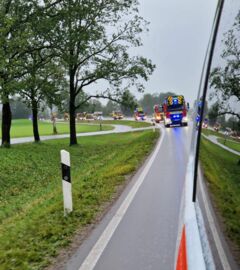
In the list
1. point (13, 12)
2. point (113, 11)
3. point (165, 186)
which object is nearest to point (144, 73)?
point (113, 11)

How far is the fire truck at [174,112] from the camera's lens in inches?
1682

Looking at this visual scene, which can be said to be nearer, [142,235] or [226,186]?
[226,186]

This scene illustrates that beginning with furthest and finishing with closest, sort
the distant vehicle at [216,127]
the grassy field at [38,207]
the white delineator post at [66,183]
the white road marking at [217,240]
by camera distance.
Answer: the white delineator post at [66,183], the grassy field at [38,207], the distant vehicle at [216,127], the white road marking at [217,240]

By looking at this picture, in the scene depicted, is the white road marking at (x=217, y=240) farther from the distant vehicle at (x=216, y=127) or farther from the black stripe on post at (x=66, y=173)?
the black stripe on post at (x=66, y=173)

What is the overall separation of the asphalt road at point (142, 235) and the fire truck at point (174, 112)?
1223 inches

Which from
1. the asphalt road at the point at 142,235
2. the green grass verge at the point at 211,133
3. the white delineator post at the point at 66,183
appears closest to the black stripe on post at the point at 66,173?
the white delineator post at the point at 66,183

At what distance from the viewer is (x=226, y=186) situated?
173 centimetres

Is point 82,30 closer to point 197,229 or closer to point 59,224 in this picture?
point 59,224

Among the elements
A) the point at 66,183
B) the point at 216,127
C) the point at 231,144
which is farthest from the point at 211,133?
the point at 66,183

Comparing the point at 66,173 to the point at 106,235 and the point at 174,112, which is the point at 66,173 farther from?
the point at 174,112

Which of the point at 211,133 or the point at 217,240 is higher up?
the point at 211,133

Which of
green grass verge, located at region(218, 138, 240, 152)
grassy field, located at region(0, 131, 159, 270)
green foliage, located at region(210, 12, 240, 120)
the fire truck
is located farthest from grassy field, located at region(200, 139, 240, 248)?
the fire truck

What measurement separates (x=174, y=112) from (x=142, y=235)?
37295mm

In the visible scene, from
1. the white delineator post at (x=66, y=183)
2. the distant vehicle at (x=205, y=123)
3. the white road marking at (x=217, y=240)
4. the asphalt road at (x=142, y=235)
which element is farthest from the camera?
the white delineator post at (x=66, y=183)
